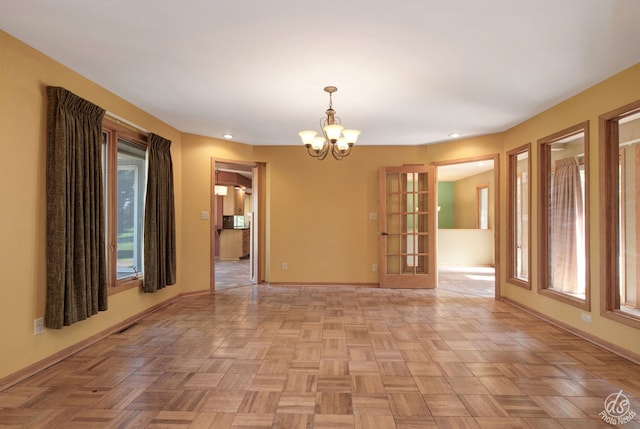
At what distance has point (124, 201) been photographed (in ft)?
13.4

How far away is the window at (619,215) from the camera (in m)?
3.19

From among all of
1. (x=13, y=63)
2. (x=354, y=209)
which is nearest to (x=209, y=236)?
(x=354, y=209)

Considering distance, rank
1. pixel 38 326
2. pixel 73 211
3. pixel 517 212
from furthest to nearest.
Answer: pixel 517 212
pixel 73 211
pixel 38 326

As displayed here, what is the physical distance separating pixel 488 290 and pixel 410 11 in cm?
500

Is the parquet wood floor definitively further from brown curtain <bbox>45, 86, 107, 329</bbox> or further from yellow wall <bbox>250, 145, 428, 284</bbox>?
yellow wall <bbox>250, 145, 428, 284</bbox>

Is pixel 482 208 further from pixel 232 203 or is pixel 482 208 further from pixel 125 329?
pixel 125 329

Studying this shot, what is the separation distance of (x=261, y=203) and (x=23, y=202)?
3880 millimetres

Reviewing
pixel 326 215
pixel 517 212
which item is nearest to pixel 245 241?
pixel 326 215

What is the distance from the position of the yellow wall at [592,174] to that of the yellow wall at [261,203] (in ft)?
0.04

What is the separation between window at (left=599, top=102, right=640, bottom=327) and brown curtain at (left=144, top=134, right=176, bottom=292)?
4764mm

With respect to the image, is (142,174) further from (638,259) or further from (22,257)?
(638,259)

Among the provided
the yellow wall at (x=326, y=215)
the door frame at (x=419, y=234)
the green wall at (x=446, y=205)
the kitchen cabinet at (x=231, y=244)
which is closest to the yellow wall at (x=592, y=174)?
the door frame at (x=419, y=234)

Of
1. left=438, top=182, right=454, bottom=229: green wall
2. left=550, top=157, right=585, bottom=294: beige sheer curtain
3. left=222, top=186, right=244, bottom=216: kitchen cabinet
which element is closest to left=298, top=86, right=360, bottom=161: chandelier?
left=550, top=157, right=585, bottom=294: beige sheer curtain

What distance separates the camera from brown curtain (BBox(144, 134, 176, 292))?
4.29 metres
